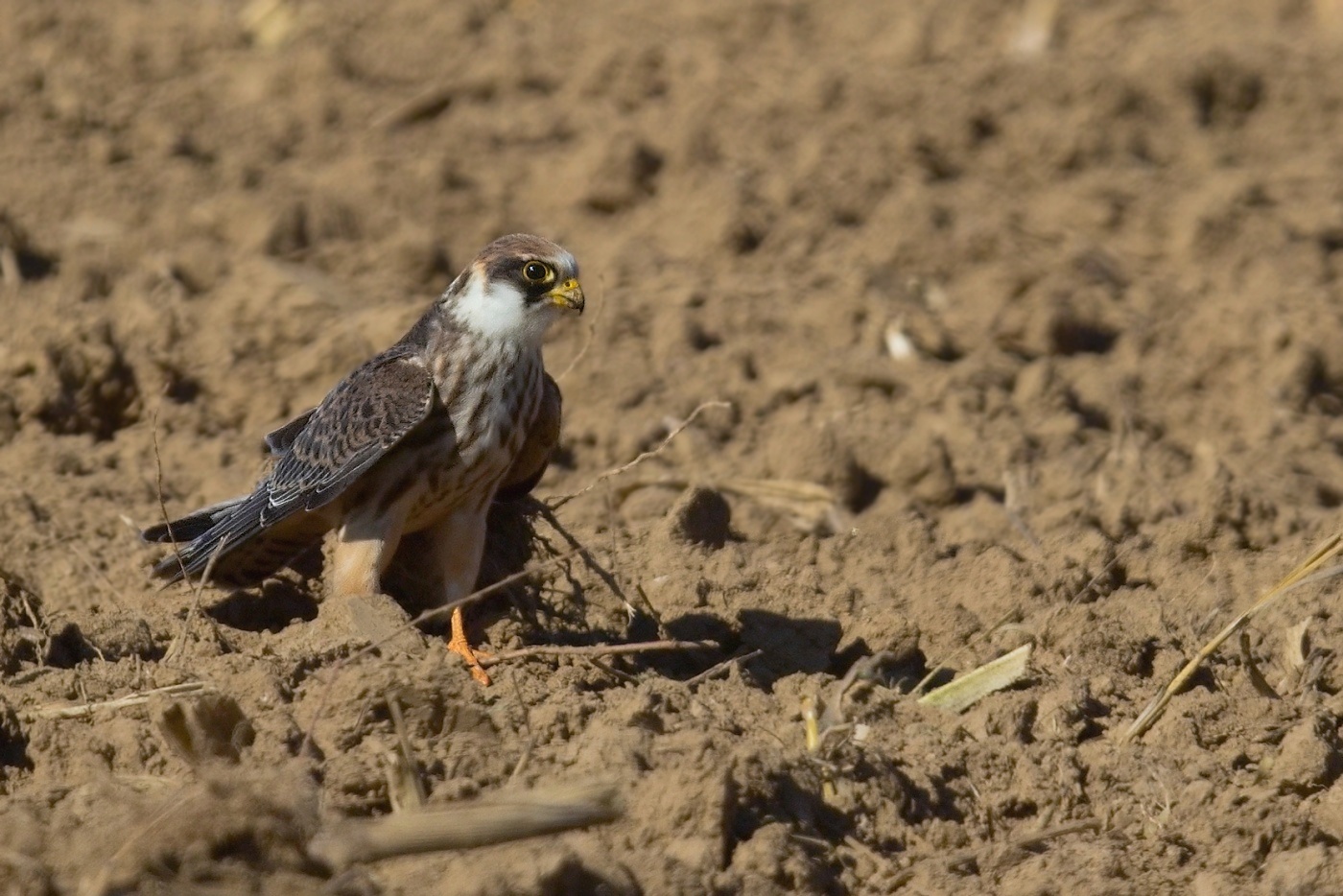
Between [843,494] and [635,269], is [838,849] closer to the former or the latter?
[843,494]

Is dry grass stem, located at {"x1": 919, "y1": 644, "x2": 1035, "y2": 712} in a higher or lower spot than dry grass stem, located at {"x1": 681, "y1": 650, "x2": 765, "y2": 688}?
lower

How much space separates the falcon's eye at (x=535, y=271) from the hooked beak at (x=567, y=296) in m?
0.05

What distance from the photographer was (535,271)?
18.2 ft

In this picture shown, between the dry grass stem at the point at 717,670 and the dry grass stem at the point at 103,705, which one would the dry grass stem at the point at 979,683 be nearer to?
the dry grass stem at the point at 717,670

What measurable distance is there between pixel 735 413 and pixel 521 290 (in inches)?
82.9

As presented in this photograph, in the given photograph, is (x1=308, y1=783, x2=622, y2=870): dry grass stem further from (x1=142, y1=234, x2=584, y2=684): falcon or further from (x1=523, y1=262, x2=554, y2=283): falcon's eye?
(x1=523, y1=262, x2=554, y2=283): falcon's eye

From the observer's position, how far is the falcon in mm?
5324

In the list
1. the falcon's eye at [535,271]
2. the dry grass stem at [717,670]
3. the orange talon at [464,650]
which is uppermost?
the falcon's eye at [535,271]

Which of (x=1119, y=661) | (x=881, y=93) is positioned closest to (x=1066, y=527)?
(x=1119, y=661)

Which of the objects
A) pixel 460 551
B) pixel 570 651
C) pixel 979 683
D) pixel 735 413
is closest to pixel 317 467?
pixel 460 551

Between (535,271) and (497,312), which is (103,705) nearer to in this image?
(497,312)

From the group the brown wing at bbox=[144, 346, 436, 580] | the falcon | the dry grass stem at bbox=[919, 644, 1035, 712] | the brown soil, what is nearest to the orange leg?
the falcon

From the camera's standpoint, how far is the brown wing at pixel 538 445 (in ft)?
18.5

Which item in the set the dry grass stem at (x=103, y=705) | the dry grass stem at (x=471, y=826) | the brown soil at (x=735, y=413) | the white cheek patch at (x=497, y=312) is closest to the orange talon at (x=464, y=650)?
the brown soil at (x=735, y=413)
